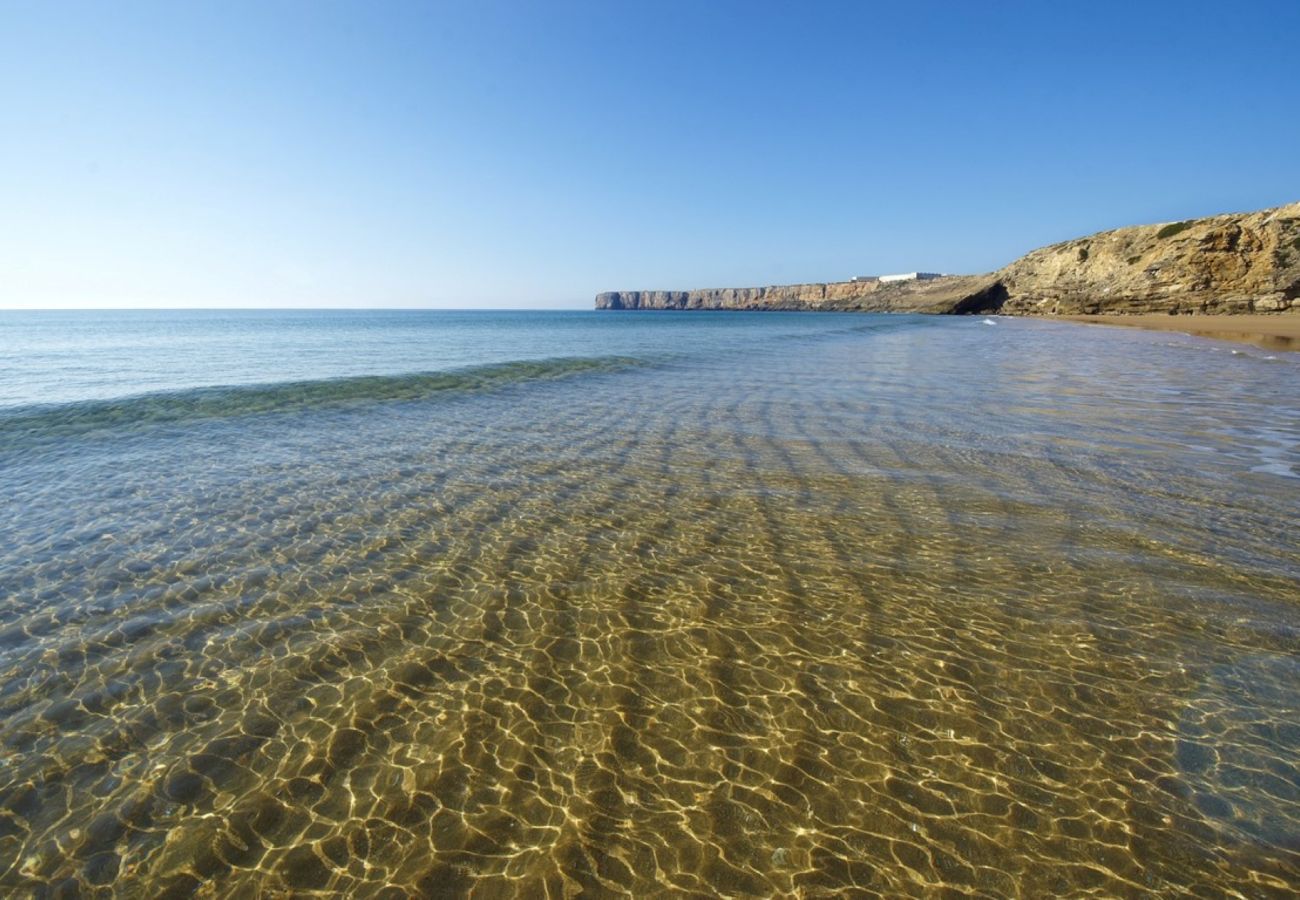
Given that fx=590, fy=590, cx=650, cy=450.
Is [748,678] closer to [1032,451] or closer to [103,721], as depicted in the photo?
[103,721]

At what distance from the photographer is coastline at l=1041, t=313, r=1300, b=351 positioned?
39.3m

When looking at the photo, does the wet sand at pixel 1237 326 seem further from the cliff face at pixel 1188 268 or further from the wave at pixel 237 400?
the wave at pixel 237 400

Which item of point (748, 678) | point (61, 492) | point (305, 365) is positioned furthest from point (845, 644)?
point (305, 365)

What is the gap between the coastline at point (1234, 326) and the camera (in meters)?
39.3

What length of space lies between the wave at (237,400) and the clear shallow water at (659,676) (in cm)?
509

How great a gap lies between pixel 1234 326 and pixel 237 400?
6962 cm

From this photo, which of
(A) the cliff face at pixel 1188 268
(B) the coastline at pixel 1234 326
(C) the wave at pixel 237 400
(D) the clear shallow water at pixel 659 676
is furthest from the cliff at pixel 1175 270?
(C) the wave at pixel 237 400

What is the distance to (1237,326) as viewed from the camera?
4903 cm

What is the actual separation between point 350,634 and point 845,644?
4688mm

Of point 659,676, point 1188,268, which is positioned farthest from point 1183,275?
point 659,676

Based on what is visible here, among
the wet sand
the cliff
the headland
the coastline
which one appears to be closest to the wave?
the wet sand

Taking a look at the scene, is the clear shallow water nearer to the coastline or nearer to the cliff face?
the coastline

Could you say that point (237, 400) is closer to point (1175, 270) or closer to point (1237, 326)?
point (1237, 326)

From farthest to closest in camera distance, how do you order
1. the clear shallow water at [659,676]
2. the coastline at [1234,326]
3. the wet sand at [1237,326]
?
1. the wet sand at [1237,326]
2. the coastline at [1234,326]
3. the clear shallow water at [659,676]
